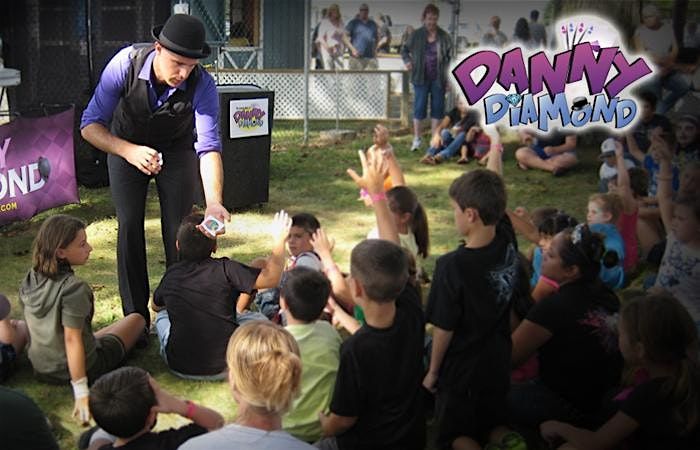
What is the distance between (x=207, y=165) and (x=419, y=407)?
2.02m

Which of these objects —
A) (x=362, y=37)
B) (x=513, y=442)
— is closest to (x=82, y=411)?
(x=513, y=442)

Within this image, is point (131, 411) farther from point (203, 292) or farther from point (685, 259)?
point (685, 259)

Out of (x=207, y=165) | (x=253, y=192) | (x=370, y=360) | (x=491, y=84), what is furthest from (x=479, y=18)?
(x=370, y=360)

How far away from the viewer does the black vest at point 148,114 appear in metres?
4.41

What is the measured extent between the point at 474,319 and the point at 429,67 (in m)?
8.66

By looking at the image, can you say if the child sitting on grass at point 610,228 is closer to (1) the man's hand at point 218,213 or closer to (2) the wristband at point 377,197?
(2) the wristband at point 377,197

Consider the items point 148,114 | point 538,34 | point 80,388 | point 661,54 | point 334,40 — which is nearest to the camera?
point 80,388

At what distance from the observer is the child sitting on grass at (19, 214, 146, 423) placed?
3889mm

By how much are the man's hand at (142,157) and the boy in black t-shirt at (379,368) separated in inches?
60.1

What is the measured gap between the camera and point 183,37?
406 centimetres

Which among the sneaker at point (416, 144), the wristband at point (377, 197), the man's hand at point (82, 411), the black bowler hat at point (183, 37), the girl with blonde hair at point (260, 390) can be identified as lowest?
the man's hand at point (82, 411)

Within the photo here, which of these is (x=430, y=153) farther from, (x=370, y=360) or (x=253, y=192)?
(x=370, y=360)

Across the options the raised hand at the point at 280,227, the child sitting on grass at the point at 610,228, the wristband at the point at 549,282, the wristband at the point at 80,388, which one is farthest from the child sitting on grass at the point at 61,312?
the child sitting on grass at the point at 610,228

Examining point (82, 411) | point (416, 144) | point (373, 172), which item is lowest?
point (82, 411)
